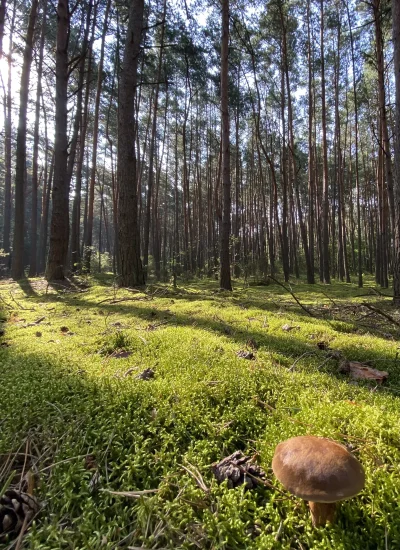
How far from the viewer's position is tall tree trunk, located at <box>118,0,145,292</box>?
6273 mm

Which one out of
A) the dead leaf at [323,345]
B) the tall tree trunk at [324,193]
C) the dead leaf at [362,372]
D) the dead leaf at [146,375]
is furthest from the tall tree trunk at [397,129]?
the tall tree trunk at [324,193]

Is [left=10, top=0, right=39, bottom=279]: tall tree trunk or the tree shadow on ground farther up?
[left=10, top=0, right=39, bottom=279]: tall tree trunk

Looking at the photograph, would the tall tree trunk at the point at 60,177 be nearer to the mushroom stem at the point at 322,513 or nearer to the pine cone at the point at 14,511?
the pine cone at the point at 14,511

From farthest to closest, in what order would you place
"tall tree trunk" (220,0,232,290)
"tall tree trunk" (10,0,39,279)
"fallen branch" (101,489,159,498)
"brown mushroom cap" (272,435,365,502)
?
"tall tree trunk" (10,0,39,279) → "tall tree trunk" (220,0,232,290) → "fallen branch" (101,489,159,498) → "brown mushroom cap" (272,435,365,502)

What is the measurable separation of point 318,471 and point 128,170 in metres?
6.35

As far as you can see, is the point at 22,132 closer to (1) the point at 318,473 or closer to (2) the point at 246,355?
(2) the point at 246,355

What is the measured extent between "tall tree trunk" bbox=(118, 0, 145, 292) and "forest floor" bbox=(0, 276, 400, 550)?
3.79 m

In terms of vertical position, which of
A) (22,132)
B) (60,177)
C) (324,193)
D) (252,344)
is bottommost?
(252,344)

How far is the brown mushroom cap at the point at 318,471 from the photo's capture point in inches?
31.7

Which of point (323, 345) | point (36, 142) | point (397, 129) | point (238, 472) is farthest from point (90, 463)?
point (36, 142)

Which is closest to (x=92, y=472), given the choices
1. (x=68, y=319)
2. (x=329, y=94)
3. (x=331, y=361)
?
(x=331, y=361)

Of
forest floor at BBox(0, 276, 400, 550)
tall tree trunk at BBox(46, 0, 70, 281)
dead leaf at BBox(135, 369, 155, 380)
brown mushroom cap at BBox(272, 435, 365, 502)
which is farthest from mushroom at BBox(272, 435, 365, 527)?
tall tree trunk at BBox(46, 0, 70, 281)

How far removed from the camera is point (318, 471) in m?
0.84

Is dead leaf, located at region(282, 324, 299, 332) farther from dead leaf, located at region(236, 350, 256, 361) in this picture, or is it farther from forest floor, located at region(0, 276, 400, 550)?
dead leaf, located at region(236, 350, 256, 361)
